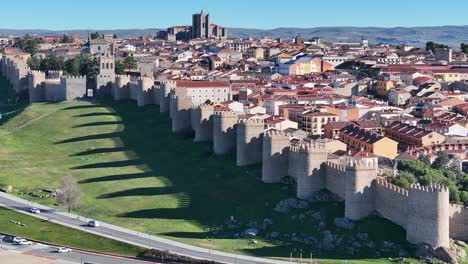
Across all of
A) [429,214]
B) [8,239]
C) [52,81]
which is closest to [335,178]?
[429,214]

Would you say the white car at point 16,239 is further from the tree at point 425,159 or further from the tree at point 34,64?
the tree at point 34,64

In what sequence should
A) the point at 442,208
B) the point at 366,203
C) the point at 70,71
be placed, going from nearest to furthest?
the point at 442,208 → the point at 366,203 → the point at 70,71

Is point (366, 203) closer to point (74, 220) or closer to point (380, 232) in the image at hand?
point (380, 232)

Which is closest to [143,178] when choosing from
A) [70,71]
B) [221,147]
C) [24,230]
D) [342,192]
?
[221,147]

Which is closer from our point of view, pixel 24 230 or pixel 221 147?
pixel 24 230

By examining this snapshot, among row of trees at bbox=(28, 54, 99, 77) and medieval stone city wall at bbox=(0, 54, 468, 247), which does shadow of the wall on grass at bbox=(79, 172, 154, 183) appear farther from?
row of trees at bbox=(28, 54, 99, 77)

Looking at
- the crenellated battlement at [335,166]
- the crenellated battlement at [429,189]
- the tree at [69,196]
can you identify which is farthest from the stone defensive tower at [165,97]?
the crenellated battlement at [429,189]

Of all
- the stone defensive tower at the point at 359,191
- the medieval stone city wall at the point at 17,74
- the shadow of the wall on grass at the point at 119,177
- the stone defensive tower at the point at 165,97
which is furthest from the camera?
the medieval stone city wall at the point at 17,74
